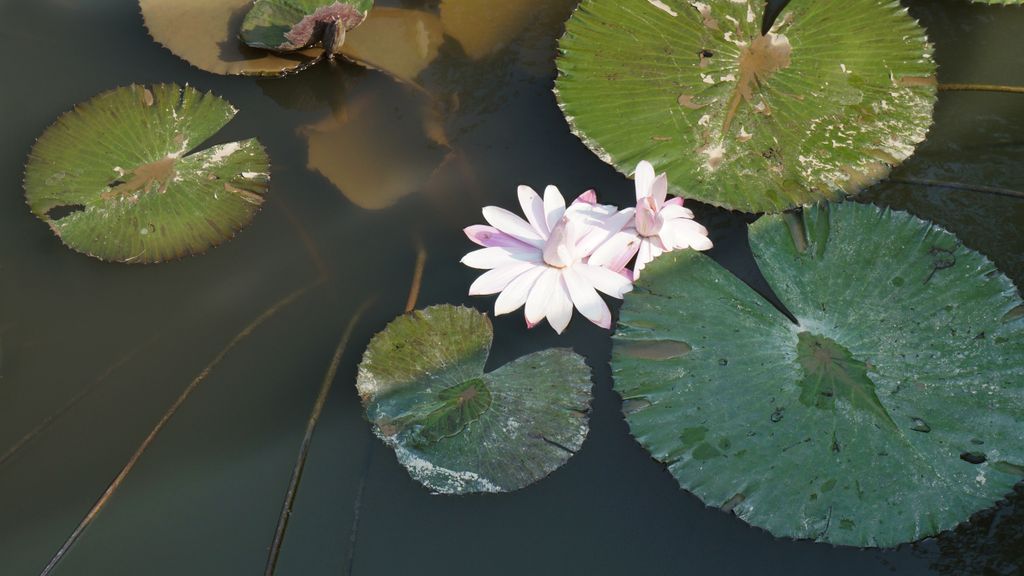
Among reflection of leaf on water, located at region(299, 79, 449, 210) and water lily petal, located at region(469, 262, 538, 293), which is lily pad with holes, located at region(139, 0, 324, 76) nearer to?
reflection of leaf on water, located at region(299, 79, 449, 210)

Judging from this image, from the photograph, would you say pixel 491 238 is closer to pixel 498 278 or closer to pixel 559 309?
pixel 498 278

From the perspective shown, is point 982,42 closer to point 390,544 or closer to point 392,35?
point 392,35

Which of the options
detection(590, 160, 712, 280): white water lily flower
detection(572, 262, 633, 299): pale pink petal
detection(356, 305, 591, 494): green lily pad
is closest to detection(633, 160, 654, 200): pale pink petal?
detection(590, 160, 712, 280): white water lily flower

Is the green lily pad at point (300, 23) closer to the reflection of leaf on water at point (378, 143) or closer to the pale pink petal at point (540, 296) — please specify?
the reflection of leaf on water at point (378, 143)

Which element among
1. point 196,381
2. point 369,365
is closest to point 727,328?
point 369,365

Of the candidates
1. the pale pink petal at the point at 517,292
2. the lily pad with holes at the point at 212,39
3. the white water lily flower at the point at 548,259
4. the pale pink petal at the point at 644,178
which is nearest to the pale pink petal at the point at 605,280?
the white water lily flower at the point at 548,259

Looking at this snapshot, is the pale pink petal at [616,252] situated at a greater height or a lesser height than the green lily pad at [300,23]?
lesser

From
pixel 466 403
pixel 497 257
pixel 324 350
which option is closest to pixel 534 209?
pixel 497 257
